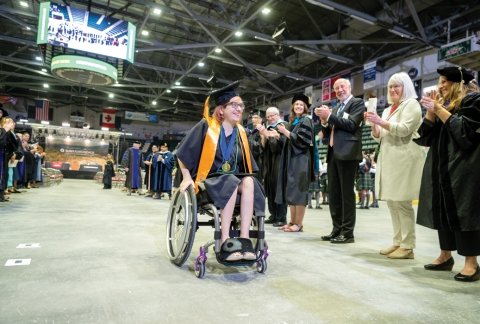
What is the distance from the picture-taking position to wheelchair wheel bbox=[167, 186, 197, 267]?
2039 millimetres

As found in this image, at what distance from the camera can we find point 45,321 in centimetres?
131

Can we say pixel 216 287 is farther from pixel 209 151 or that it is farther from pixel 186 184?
pixel 209 151

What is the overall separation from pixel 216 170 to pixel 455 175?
1498 mm

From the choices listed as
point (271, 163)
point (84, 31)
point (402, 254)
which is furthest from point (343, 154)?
point (84, 31)

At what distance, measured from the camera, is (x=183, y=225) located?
2.16m

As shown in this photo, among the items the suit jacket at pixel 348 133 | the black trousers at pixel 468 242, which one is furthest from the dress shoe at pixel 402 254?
the suit jacket at pixel 348 133

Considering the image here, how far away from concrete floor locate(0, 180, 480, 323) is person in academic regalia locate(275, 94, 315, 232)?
2.73 ft

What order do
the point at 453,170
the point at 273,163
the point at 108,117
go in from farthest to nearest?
the point at 108,117 < the point at 273,163 < the point at 453,170

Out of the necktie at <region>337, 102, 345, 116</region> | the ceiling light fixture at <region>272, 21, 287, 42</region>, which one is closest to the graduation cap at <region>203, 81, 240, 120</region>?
the necktie at <region>337, 102, 345, 116</region>

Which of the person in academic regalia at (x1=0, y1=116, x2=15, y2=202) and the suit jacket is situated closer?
the suit jacket

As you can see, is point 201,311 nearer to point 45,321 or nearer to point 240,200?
→ point 45,321

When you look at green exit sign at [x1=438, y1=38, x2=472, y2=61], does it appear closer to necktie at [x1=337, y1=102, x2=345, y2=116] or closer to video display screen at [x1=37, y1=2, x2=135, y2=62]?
necktie at [x1=337, y1=102, x2=345, y2=116]

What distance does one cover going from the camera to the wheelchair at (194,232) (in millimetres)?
1984

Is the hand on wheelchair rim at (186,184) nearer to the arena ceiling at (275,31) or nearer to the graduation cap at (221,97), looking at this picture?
the graduation cap at (221,97)
